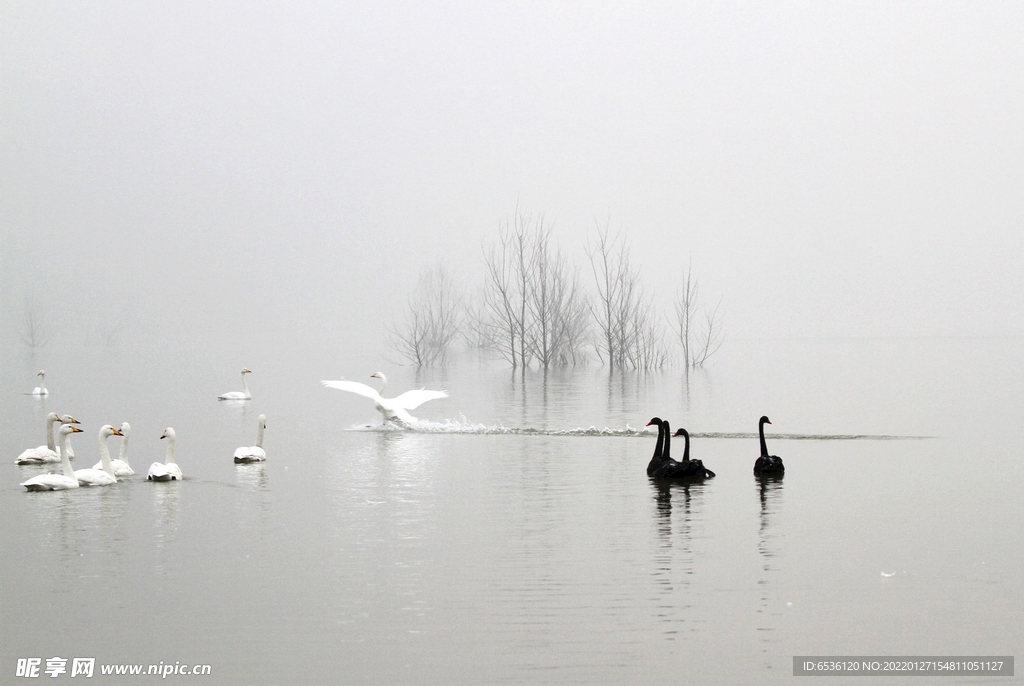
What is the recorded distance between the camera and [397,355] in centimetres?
7162

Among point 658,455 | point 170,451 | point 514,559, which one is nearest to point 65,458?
point 170,451

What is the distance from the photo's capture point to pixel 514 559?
1048 centimetres

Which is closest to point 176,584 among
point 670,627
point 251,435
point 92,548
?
point 92,548

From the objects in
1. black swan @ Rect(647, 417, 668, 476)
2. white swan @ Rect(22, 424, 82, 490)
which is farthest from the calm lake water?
black swan @ Rect(647, 417, 668, 476)

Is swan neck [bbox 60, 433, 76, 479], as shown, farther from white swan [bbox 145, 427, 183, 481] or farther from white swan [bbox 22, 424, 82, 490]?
white swan [bbox 145, 427, 183, 481]

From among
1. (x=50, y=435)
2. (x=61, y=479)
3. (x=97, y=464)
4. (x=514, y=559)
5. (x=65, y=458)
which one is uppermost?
(x=50, y=435)

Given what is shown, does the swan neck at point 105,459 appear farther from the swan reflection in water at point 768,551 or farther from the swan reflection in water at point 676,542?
the swan reflection in water at point 768,551

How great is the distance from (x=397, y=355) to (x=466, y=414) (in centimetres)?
4362

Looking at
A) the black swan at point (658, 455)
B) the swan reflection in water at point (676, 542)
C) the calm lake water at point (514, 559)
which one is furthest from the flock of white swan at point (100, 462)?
the swan reflection in water at point (676, 542)

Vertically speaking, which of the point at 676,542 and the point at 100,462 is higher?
Result: the point at 100,462

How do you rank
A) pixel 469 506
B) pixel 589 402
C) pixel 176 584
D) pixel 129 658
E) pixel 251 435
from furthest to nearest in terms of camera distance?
pixel 589 402 → pixel 251 435 → pixel 469 506 → pixel 176 584 → pixel 129 658

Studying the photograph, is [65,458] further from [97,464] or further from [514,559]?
[514,559]

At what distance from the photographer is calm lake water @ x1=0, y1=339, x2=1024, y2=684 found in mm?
7793

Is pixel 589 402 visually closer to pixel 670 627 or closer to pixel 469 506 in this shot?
pixel 469 506
